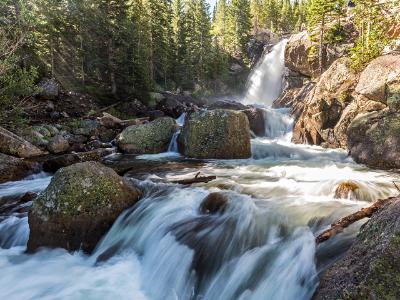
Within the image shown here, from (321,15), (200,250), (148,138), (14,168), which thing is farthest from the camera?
(321,15)

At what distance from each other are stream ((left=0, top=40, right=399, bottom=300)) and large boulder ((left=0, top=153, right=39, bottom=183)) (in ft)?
12.9

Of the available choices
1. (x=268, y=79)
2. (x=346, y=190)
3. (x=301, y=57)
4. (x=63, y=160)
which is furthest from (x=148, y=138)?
(x=268, y=79)

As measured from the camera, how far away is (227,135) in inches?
567

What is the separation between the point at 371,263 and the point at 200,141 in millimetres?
11454

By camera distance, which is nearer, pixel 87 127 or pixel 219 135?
pixel 219 135

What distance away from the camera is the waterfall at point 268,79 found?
47.9 m

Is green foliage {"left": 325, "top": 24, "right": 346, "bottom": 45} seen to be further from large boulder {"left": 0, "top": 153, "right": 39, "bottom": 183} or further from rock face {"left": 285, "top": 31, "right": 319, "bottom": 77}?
large boulder {"left": 0, "top": 153, "right": 39, "bottom": 183}

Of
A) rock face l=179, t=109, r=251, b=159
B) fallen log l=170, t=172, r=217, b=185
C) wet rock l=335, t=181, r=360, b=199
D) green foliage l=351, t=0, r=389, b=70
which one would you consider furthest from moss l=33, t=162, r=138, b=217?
green foliage l=351, t=0, r=389, b=70

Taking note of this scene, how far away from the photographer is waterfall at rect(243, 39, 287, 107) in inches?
1887

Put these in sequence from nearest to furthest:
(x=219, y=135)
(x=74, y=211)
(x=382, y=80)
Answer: (x=74, y=211) < (x=382, y=80) < (x=219, y=135)

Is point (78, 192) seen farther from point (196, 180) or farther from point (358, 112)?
point (358, 112)

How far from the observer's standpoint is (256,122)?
22.7 meters

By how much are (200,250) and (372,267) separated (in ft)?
10.9

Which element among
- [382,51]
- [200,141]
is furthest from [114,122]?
[382,51]
